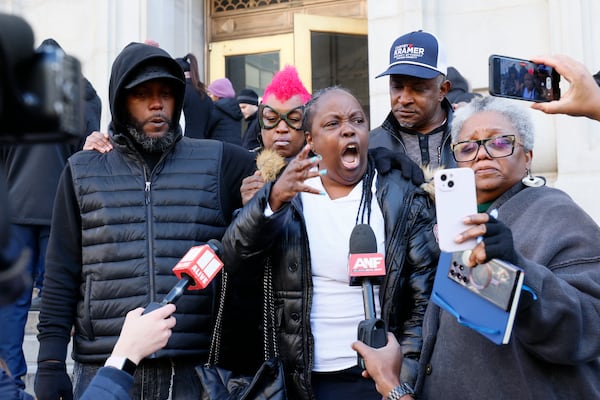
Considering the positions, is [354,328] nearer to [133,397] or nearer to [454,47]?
[133,397]

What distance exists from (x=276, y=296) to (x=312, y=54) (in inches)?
234

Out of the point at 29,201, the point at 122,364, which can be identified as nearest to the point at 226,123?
the point at 29,201

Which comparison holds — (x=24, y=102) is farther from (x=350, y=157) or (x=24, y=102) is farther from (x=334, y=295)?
(x=350, y=157)

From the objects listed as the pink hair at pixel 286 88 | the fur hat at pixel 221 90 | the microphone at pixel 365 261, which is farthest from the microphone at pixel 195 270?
the fur hat at pixel 221 90

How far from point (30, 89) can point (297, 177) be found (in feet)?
5.79

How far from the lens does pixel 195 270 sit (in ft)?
8.23

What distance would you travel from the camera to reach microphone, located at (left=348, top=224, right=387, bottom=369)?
8.17 ft

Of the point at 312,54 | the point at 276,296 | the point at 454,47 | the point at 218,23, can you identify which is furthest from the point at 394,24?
the point at 276,296

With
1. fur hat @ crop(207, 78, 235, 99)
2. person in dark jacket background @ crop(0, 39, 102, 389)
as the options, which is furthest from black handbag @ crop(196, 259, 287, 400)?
fur hat @ crop(207, 78, 235, 99)

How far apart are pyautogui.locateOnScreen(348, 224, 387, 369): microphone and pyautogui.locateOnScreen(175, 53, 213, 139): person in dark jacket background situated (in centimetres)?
384

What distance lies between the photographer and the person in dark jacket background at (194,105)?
21.0 feet

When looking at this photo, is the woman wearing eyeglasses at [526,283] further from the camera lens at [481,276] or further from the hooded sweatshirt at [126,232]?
the hooded sweatshirt at [126,232]

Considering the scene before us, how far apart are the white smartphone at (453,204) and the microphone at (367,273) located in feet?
1.93

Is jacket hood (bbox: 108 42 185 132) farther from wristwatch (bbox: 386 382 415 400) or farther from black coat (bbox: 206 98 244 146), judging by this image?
black coat (bbox: 206 98 244 146)
